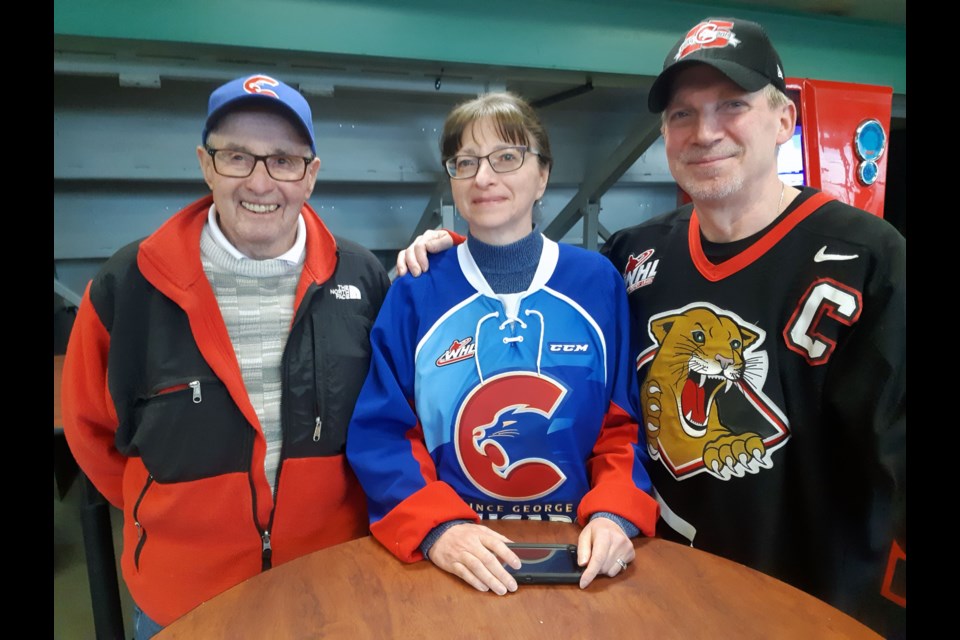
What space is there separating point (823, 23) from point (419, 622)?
3.07 m

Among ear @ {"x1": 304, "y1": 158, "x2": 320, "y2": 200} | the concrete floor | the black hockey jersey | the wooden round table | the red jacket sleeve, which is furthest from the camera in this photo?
the concrete floor

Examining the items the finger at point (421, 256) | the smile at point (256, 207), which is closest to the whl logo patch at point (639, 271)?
the finger at point (421, 256)

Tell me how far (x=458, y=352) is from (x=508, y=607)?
0.48 meters

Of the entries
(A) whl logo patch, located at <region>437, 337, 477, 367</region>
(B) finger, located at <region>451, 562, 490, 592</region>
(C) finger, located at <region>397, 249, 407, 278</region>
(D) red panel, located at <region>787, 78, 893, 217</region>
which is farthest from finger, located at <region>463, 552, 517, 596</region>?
(D) red panel, located at <region>787, 78, 893, 217</region>

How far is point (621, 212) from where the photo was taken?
367 centimetres

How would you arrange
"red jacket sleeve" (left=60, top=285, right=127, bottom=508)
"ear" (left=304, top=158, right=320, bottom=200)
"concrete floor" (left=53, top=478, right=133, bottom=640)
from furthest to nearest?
"concrete floor" (left=53, top=478, right=133, bottom=640) < "ear" (left=304, top=158, right=320, bottom=200) < "red jacket sleeve" (left=60, top=285, right=127, bottom=508)

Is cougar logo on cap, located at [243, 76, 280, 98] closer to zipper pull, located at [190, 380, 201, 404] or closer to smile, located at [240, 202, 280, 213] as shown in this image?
smile, located at [240, 202, 280, 213]

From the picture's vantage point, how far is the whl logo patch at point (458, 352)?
1.11m

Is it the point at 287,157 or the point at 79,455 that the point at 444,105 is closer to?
the point at 287,157

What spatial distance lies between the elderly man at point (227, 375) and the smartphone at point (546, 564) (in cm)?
43

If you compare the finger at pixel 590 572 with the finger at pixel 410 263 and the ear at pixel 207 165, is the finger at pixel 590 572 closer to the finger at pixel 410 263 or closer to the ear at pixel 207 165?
the finger at pixel 410 263

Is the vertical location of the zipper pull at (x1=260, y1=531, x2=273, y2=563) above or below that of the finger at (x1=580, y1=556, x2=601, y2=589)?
below

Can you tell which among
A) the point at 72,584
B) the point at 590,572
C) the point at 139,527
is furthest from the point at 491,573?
the point at 72,584

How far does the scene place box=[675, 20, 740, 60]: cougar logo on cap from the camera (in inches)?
43.6
